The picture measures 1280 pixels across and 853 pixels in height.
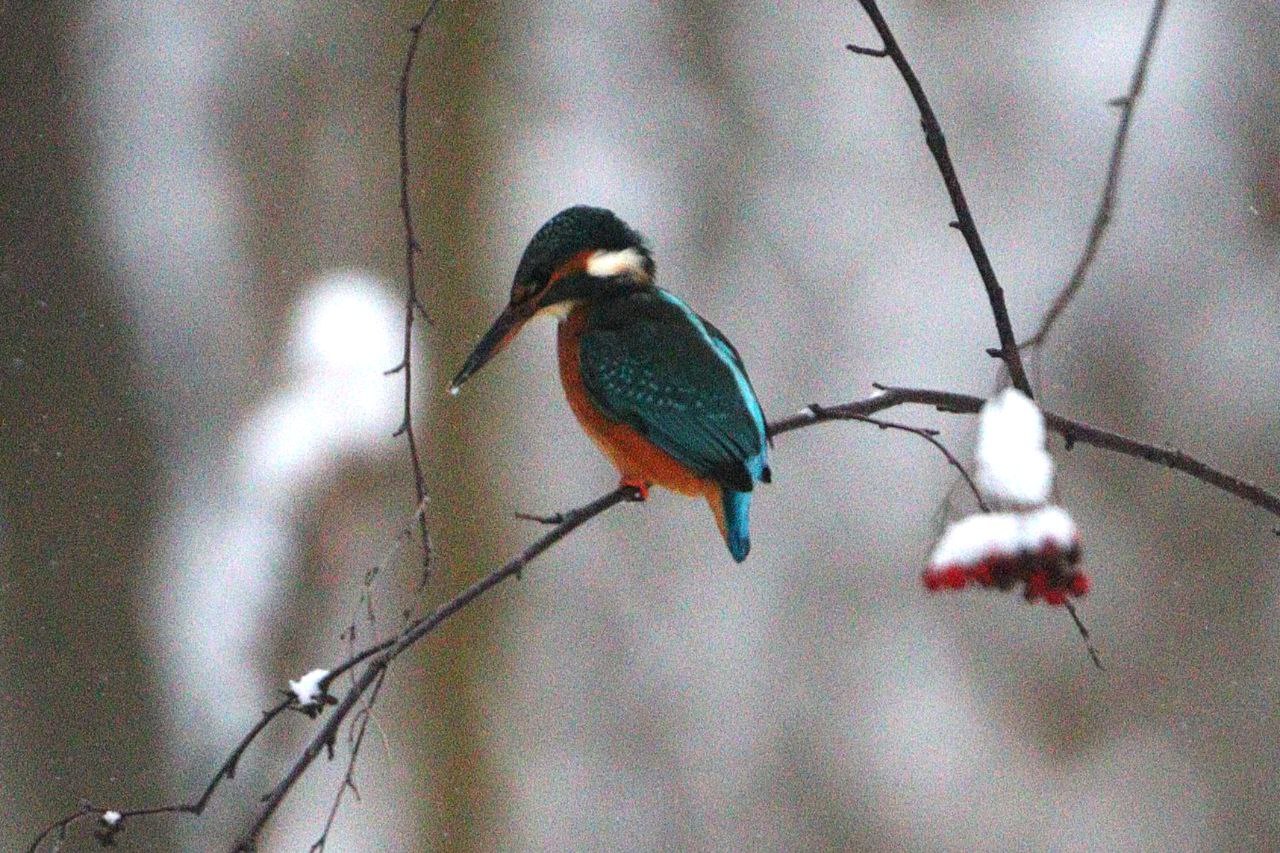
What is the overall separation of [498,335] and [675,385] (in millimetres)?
Answer: 243

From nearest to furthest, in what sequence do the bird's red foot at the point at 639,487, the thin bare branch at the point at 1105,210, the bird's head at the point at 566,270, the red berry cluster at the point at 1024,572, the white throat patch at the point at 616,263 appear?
the thin bare branch at the point at 1105,210 → the red berry cluster at the point at 1024,572 → the bird's red foot at the point at 639,487 → the bird's head at the point at 566,270 → the white throat patch at the point at 616,263

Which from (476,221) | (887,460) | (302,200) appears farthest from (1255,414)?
(302,200)

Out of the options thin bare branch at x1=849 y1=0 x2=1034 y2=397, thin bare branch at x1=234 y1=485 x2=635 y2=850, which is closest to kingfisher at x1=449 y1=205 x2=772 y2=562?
thin bare branch at x1=234 y1=485 x2=635 y2=850

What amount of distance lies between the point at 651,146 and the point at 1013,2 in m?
1.29

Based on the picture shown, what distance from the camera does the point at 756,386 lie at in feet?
16.0

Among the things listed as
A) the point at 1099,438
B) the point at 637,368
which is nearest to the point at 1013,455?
the point at 1099,438

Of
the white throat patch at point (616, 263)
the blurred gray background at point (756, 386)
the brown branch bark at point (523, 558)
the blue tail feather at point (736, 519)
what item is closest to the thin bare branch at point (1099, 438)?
the brown branch bark at point (523, 558)

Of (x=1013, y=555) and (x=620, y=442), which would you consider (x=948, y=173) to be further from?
(x=620, y=442)

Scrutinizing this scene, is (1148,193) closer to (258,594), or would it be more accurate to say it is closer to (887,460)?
(887,460)

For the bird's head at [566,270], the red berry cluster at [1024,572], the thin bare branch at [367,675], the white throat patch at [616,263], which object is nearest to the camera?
the red berry cluster at [1024,572]

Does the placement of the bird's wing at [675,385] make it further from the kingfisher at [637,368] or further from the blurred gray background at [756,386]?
the blurred gray background at [756,386]

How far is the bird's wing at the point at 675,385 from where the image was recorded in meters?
1.99

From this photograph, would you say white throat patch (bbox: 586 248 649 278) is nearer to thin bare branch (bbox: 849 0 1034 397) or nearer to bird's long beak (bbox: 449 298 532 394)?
bird's long beak (bbox: 449 298 532 394)

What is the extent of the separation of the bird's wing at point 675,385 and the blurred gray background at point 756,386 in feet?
5.23
